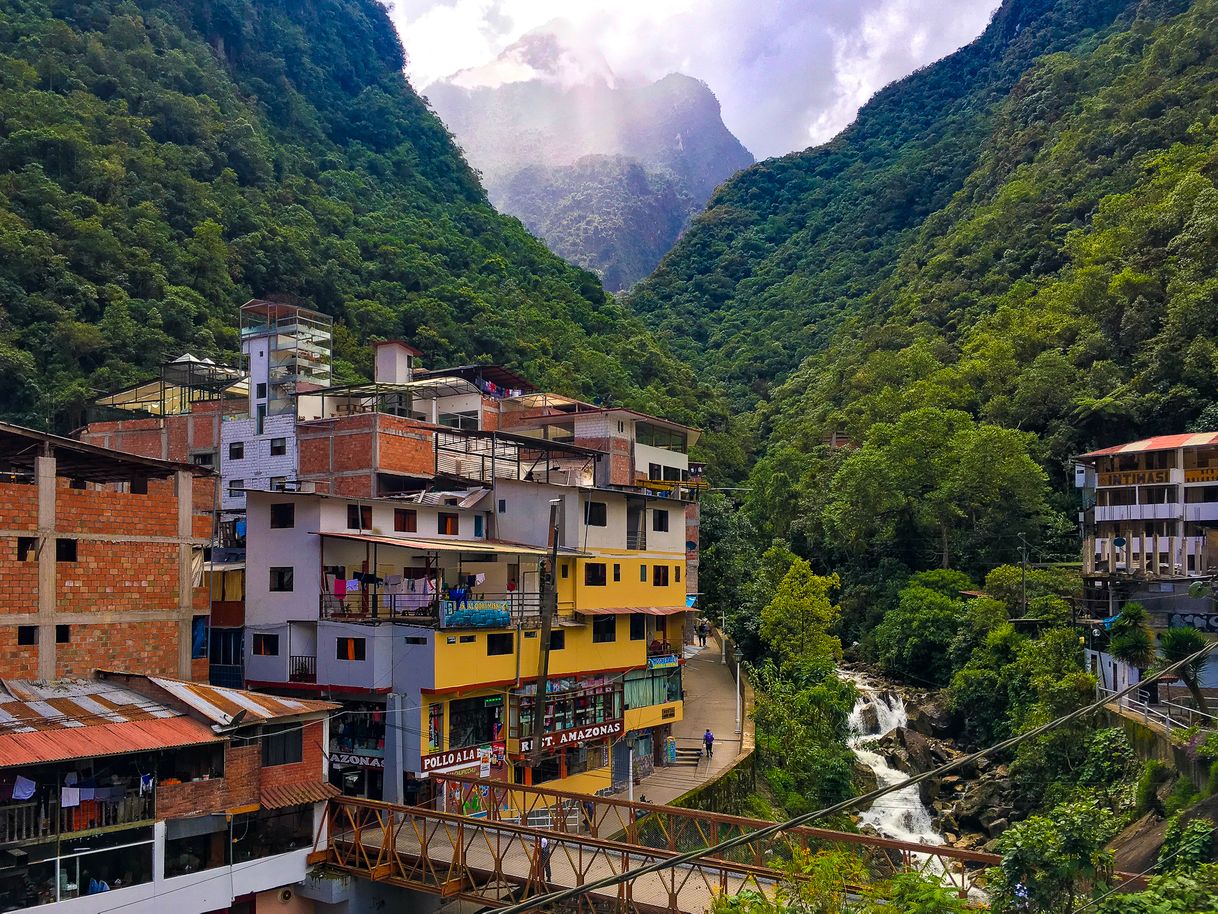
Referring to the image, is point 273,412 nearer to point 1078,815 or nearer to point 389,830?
point 389,830

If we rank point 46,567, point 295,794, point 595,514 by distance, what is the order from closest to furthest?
point 295,794
point 46,567
point 595,514

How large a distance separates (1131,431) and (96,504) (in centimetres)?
4576

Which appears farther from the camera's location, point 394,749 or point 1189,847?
point 394,749

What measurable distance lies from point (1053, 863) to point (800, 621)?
2892cm

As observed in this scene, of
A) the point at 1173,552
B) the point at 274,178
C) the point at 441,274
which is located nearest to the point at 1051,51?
the point at 441,274

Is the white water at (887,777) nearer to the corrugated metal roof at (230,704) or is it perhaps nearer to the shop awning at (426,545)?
the shop awning at (426,545)

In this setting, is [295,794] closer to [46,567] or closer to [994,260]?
[46,567]

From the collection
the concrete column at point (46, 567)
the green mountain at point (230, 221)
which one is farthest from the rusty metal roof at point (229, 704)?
the green mountain at point (230, 221)

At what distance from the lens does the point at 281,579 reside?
1060 inches

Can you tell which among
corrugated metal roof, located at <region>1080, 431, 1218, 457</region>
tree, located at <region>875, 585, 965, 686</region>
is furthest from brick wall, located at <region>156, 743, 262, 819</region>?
tree, located at <region>875, 585, 965, 686</region>

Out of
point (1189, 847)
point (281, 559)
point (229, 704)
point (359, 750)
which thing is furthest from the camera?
point (281, 559)

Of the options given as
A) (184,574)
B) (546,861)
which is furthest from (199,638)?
(546,861)

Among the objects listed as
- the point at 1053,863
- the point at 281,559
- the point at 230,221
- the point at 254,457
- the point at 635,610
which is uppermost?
the point at 230,221

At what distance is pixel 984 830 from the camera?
33281mm
